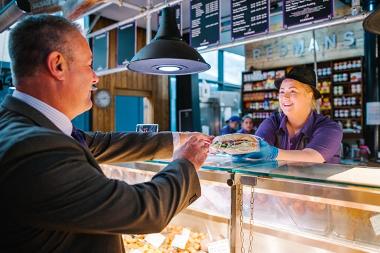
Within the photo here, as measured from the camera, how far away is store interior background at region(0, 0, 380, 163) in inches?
291

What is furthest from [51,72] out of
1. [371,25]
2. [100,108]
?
[100,108]

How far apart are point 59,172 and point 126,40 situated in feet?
16.0

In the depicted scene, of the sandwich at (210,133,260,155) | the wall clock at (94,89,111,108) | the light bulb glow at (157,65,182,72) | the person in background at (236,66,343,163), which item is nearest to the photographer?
the sandwich at (210,133,260,155)

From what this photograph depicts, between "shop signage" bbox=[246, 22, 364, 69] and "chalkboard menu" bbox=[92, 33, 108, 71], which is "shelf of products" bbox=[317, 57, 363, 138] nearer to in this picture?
"shop signage" bbox=[246, 22, 364, 69]

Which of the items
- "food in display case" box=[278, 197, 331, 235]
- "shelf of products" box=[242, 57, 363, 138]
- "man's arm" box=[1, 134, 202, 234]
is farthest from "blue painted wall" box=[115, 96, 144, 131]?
"man's arm" box=[1, 134, 202, 234]

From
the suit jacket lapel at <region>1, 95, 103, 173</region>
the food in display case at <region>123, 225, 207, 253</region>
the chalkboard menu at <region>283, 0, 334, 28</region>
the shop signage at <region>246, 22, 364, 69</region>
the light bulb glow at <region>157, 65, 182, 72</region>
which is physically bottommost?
the food in display case at <region>123, 225, 207, 253</region>

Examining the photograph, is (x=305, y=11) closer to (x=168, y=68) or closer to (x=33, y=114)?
(x=168, y=68)

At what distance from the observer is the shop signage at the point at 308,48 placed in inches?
317

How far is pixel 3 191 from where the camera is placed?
2.86 feet

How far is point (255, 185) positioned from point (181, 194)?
58 centimetres

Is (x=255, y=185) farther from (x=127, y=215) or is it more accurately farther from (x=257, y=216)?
(x=127, y=215)

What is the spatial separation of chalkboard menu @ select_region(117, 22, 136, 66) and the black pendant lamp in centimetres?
271

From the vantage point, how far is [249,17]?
13.1 feet

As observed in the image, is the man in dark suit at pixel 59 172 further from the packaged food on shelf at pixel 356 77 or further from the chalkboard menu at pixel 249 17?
the packaged food on shelf at pixel 356 77
